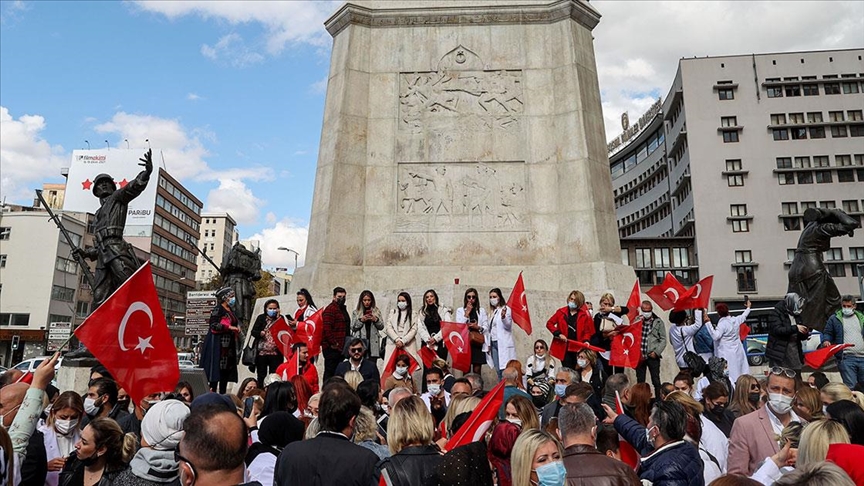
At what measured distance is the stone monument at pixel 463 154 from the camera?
14492 millimetres

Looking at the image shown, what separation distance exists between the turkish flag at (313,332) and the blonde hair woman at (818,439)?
788 centimetres

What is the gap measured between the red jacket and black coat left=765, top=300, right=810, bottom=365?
3328 mm

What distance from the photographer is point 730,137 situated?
70312mm

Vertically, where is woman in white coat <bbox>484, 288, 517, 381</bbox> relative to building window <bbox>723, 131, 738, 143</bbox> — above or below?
below

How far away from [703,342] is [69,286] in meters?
76.3

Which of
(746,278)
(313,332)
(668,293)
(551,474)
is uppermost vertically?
(746,278)

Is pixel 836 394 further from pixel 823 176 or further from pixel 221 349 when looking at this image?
pixel 823 176

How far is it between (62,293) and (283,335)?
7164 cm

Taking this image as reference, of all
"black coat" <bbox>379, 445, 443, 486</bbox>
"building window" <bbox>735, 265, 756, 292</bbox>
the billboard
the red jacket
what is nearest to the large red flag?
the red jacket

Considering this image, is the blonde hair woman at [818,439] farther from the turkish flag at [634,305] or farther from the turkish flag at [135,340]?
the turkish flag at [634,305]

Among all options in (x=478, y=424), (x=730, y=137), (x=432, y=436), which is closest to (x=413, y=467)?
(x=432, y=436)

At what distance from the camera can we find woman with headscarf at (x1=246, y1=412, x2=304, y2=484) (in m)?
4.54

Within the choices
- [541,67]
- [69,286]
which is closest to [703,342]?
[541,67]

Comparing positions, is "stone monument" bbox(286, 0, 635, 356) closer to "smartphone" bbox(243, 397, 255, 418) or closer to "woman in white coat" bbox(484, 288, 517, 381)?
"woman in white coat" bbox(484, 288, 517, 381)
